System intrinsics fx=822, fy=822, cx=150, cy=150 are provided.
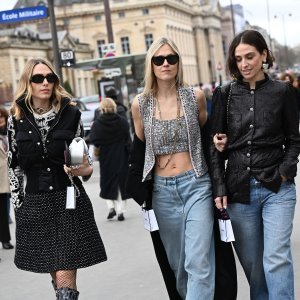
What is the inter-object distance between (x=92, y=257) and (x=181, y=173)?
81 centimetres

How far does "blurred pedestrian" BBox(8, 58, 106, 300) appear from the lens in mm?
5141

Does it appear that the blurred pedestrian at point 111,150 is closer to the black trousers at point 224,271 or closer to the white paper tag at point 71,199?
the white paper tag at point 71,199

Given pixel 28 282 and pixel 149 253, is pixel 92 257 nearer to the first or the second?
pixel 28 282

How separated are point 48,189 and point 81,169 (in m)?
0.27

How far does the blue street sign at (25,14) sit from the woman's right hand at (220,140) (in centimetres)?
1487

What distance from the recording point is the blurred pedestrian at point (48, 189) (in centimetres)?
514

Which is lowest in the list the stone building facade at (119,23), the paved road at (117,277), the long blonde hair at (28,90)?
the paved road at (117,277)

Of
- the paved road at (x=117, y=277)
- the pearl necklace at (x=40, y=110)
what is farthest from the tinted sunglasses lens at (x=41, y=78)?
the paved road at (x=117, y=277)

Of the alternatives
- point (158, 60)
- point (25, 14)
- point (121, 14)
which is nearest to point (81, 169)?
point (158, 60)

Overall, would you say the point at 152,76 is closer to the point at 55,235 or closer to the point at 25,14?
the point at 55,235

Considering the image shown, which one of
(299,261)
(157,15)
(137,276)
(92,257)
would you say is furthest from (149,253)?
(157,15)

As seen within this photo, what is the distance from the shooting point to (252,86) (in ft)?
16.1

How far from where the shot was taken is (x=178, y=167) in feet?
16.4

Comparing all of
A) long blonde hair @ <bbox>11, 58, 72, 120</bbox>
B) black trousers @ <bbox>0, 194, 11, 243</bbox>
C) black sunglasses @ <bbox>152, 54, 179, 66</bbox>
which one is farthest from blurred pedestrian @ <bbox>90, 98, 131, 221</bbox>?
black sunglasses @ <bbox>152, 54, 179, 66</bbox>
